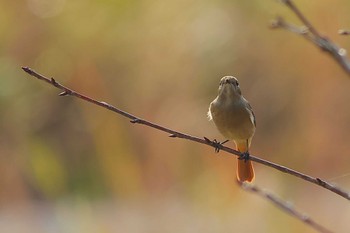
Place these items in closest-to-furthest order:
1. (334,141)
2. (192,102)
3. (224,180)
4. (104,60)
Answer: (224,180)
(334,141)
(192,102)
(104,60)

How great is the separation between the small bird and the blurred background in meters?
1.97

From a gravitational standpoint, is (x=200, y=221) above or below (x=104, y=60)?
below

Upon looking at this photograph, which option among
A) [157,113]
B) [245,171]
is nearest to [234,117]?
[245,171]

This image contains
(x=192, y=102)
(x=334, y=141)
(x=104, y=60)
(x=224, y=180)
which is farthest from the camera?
(x=104, y=60)

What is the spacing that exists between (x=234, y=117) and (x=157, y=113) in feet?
10.2

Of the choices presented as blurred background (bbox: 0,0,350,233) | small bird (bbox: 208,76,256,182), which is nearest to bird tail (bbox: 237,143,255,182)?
small bird (bbox: 208,76,256,182)

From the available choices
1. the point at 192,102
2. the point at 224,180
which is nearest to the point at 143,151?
the point at 192,102

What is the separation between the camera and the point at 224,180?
15.4 ft

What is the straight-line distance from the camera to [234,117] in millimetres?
2434

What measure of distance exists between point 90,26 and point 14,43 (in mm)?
535

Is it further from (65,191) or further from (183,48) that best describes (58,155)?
(183,48)

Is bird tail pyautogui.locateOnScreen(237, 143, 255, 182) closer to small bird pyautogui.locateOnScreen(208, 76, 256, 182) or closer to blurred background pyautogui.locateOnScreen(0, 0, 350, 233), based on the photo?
small bird pyautogui.locateOnScreen(208, 76, 256, 182)

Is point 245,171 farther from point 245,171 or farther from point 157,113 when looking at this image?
point 157,113

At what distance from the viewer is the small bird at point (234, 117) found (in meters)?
2.41
